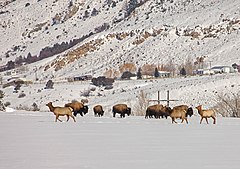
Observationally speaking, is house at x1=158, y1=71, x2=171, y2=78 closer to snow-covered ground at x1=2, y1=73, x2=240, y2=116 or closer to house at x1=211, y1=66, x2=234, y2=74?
house at x1=211, y1=66, x2=234, y2=74

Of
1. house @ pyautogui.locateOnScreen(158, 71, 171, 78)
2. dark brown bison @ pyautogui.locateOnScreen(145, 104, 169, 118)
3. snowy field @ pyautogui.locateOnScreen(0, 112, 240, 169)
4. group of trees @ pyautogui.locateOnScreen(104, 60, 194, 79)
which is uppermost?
group of trees @ pyautogui.locateOnScreen(104, 60, 194, 79)

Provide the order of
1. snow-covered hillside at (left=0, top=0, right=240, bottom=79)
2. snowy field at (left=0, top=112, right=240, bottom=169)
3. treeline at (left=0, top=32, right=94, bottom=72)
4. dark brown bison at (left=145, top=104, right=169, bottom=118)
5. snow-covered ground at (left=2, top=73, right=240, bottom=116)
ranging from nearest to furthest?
snowy field at (left=0, top=112, right=240, bottom=169) < dark brown bison at (left=145, top=104, right=169, bottom=118) < snow-covered ground at (left=2, top=73, right=240, bottom=116) < snow-covered hillside at (left=0, top=0, right=240, bottom=79) < treeline at (left=0, top=32, right=94, bottom=72)

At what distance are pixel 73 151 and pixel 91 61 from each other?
13385 cm

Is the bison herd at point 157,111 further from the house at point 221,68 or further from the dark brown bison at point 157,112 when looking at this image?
the house at point 221,68

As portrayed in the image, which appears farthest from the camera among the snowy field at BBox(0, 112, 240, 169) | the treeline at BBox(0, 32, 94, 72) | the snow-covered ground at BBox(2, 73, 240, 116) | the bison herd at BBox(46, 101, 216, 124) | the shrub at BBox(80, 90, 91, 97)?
the treeline at BBox(0, 32, 94, 72)

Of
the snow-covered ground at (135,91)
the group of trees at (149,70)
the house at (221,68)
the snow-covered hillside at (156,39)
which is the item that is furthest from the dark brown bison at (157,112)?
the snow-covered hillside at (156,39)

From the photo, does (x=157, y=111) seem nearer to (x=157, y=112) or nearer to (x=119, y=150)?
(x=157, y=112)

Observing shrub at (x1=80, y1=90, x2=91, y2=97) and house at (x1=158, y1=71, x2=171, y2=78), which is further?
house at (x1=158, y1=71, x2=171, y2=78)

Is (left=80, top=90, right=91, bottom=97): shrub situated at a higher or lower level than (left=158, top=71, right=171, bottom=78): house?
lower

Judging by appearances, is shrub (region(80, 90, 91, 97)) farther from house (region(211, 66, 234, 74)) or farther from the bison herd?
the bison herd

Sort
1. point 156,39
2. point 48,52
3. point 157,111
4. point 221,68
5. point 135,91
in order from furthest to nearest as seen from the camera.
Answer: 1. point 48,52
2. point 156,39
3. point 221,68
4. point 135,91
5. point 157,111

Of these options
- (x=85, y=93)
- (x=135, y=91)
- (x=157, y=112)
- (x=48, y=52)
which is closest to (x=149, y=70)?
(x=85, y=93)

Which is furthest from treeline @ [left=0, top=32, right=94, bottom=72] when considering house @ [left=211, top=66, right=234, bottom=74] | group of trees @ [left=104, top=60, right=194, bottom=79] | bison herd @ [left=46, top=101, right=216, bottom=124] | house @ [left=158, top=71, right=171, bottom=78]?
bison herd @ [left=46, top=101, right=216, bottom=124]

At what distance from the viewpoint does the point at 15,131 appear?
1628 centimetres
